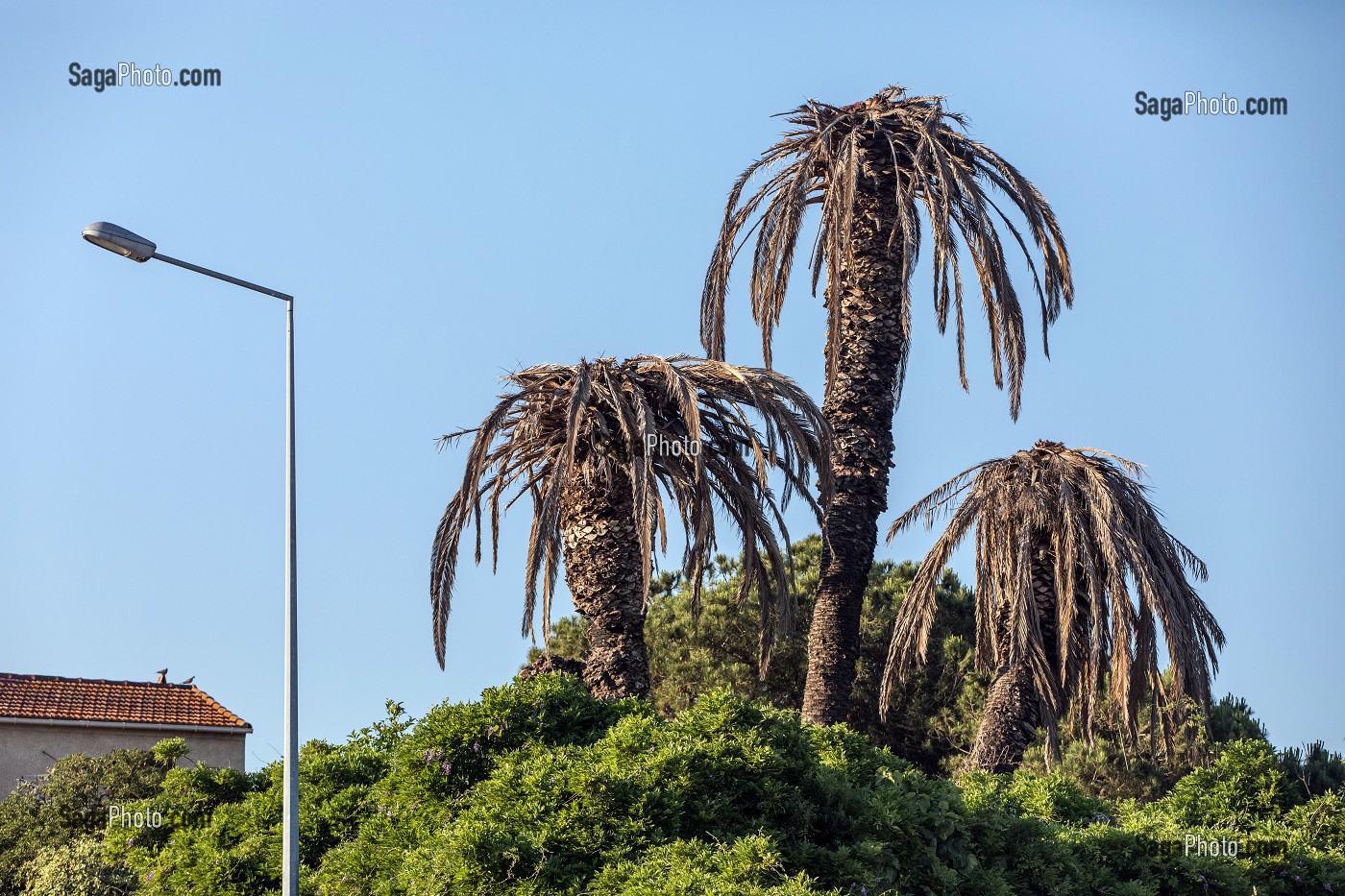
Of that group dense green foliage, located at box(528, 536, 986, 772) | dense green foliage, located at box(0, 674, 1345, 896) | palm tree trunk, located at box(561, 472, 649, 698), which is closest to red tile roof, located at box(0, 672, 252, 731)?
dense green foliage, located at box(528, 536, 986, 772)

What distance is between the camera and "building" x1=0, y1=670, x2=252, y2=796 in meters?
27.7

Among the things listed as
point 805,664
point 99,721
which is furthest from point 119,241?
point 99,721

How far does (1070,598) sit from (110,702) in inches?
809

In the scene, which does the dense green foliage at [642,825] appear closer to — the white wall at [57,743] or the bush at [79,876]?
the bush at [79,876]

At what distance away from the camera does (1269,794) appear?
1831cm

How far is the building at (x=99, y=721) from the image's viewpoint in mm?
27656

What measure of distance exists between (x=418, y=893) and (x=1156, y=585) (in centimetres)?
1091

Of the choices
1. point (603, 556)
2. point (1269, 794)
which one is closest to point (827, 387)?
point (603, 556)

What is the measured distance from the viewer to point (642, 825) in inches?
415

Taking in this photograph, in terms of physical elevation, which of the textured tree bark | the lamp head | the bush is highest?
the lamp head

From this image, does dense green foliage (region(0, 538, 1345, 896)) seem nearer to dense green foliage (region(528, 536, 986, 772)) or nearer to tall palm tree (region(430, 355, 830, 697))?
tall palm tree (region(430, 355, 830, 697))

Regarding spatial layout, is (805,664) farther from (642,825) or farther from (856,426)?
(642,825)

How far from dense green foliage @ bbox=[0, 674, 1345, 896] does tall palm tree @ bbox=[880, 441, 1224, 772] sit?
74.4 inches

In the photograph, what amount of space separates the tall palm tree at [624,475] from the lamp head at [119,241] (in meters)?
6.24
